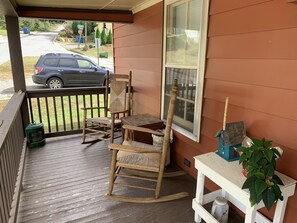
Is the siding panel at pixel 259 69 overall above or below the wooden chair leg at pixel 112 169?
above

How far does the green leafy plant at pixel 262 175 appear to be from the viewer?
1160 millimetres

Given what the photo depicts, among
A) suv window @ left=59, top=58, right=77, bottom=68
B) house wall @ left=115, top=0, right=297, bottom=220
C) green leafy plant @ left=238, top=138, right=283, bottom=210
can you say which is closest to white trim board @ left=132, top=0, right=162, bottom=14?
house wall @ left=115, top=0, right=297, bottom=220

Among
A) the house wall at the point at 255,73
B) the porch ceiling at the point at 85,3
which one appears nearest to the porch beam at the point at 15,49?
the porch ceiling at the point at 85,3

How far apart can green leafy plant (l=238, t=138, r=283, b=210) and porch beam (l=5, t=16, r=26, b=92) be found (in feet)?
10.3

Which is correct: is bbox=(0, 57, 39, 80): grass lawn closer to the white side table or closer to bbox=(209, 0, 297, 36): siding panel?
bbox=(209, 0, 297, 36): siding panel

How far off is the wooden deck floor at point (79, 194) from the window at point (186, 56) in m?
0.70

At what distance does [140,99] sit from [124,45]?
1.18 meters

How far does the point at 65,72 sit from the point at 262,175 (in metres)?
7.36

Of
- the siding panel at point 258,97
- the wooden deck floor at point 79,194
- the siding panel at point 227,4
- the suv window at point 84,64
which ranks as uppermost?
the siding panel at point 227,4

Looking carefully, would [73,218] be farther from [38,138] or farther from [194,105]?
[38,138]

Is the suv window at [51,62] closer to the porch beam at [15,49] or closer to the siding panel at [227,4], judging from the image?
the porch beam at [15,49]

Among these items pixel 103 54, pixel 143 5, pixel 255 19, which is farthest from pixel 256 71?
pixel 103 54

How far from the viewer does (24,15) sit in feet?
9.76

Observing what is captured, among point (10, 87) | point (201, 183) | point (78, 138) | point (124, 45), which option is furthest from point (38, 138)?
point (10, 87)
